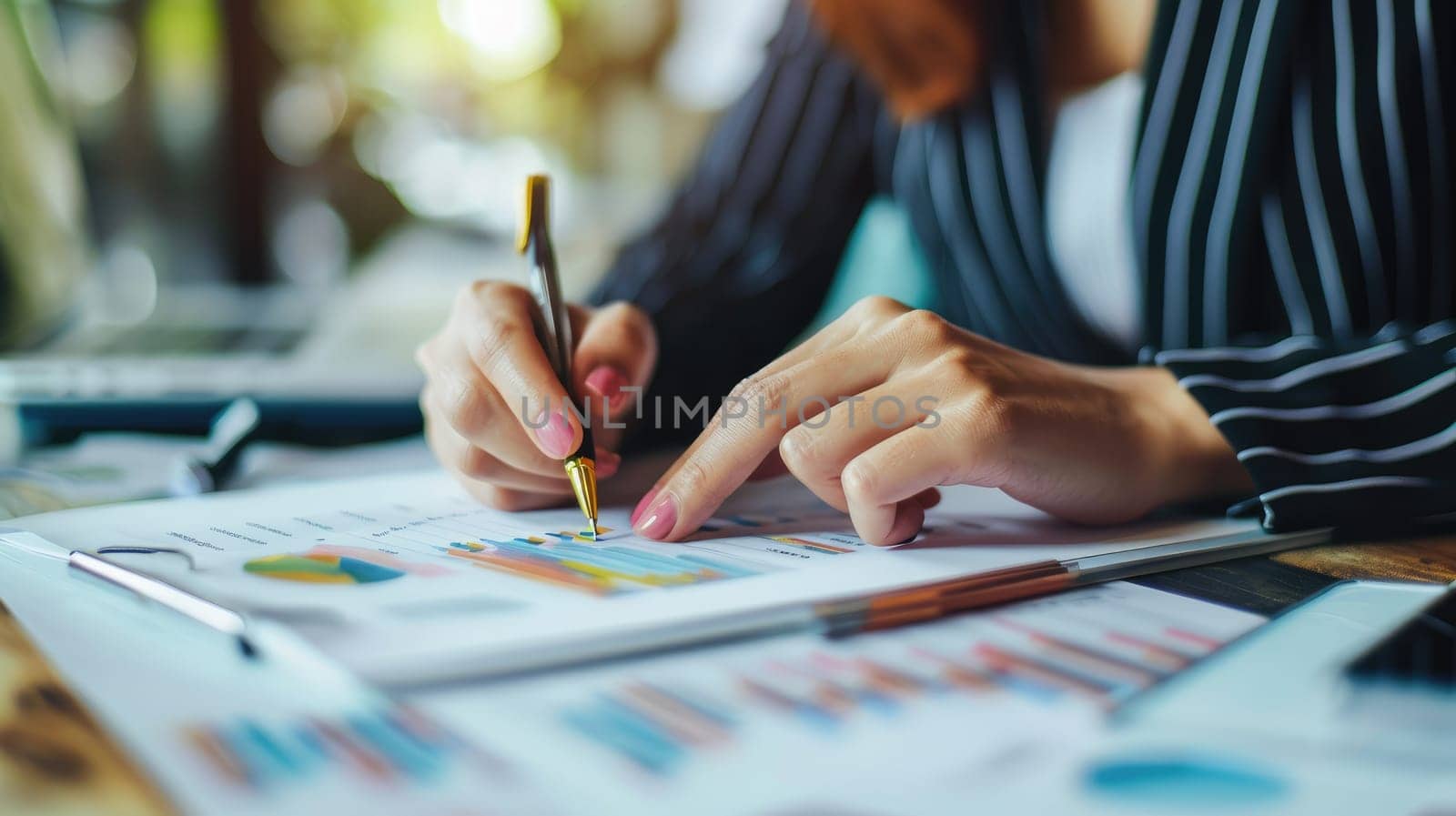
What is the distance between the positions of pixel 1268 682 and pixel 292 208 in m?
1.92

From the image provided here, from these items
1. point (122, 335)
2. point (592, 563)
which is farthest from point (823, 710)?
point (122, 335)

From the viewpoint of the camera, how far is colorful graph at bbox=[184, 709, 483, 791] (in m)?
0.18

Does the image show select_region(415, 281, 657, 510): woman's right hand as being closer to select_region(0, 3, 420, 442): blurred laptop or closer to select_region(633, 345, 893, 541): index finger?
select_region(633, 345, 893, 541): index finger

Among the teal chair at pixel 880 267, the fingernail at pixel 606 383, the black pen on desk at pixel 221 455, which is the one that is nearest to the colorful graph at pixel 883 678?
the fingernail at pixel 606 383

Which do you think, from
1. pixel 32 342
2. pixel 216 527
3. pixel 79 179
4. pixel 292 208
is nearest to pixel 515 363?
pixel 216 527

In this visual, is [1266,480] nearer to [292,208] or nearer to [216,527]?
[216,527]

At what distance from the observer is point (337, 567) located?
32 centimetres

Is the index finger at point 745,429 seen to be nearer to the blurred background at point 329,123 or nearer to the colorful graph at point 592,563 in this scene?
the colorful graph at point 592,563

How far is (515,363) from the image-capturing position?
412 mm

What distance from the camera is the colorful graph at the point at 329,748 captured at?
184 mm

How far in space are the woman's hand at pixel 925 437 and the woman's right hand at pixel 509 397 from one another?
57 mm

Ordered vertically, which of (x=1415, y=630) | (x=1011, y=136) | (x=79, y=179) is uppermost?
(x=79, y=179)

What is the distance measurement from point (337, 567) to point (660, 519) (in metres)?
0.12

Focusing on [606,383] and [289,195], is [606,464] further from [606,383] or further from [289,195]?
[289,195]
